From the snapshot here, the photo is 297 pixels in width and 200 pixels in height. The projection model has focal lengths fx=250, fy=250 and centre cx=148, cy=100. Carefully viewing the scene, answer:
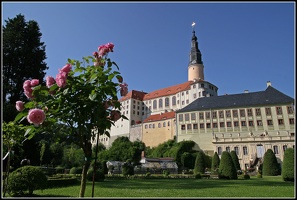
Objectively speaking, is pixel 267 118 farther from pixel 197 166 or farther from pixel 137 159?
pixel 137 159

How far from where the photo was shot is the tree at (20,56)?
2058 cm

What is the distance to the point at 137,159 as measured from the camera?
62.8m

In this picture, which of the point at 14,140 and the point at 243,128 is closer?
the point at 14,140

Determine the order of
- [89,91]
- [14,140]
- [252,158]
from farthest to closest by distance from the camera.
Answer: [252,158], [14,140], [89,91]

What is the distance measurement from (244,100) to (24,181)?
5497 centimetres

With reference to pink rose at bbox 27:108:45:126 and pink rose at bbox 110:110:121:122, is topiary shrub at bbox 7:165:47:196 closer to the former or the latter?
pink rose at bbox 110:110:121:122

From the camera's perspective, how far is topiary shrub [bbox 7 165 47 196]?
35.0 ft

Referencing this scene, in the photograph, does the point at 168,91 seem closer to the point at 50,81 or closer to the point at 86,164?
the point at 86,164

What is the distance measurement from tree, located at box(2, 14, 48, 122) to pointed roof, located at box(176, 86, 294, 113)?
43.0m

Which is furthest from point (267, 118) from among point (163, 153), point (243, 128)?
point (163, 153)

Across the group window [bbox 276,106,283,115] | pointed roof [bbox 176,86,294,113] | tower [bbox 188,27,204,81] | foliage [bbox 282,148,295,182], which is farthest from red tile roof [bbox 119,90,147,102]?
foliage [bbox 282,148,295,182]

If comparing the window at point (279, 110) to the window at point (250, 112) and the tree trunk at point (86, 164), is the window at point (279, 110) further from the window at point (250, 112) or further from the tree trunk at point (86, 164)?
the tree trunk at point (86, 164)

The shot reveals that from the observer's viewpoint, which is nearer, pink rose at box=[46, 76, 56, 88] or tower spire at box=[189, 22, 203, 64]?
pink rose at box=[46, 76, 56, 88]

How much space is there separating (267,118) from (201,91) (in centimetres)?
2551
